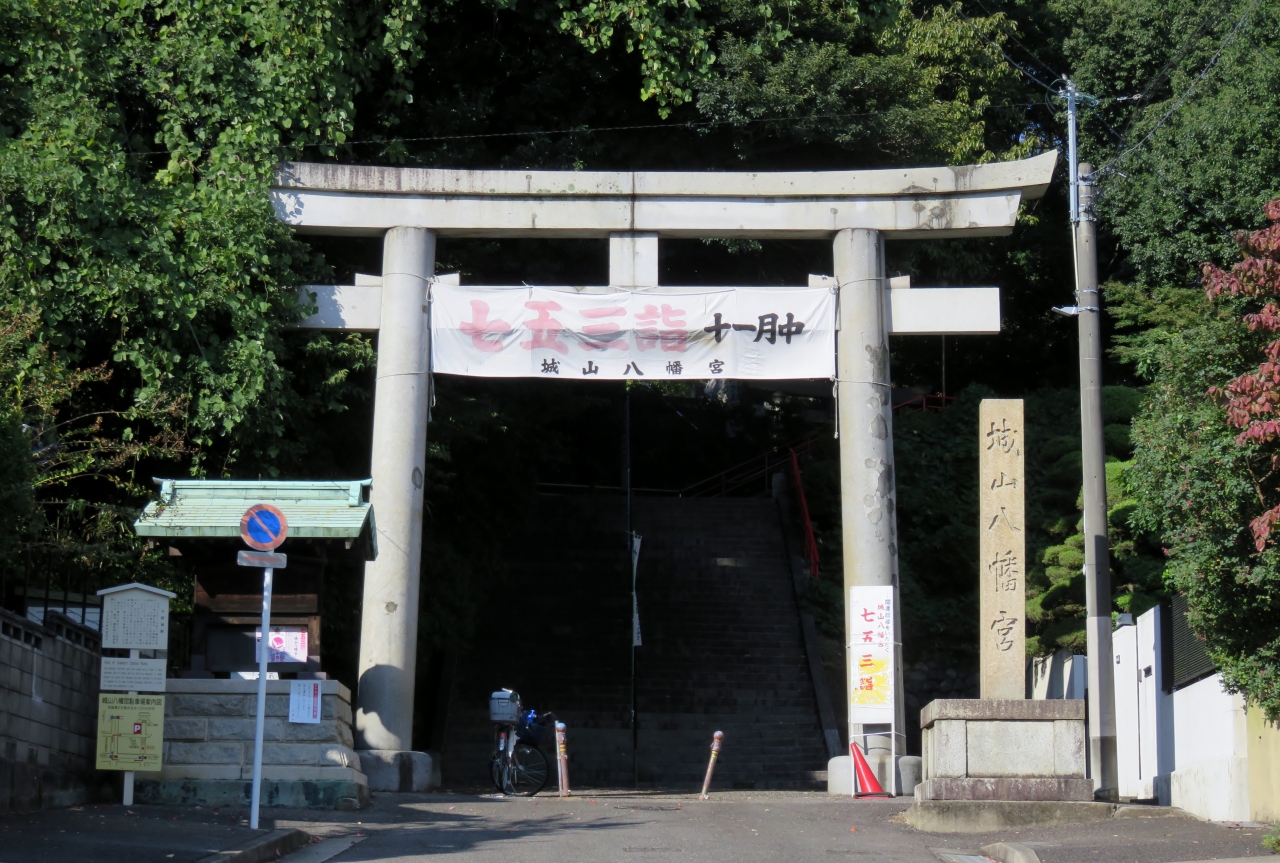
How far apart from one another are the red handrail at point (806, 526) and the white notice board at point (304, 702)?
43.1ft

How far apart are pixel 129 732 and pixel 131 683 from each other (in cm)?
44

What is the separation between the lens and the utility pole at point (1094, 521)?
15.3 metres

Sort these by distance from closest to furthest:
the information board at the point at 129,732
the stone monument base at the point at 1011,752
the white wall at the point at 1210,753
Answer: the stone monument base at the point at 1011,752, the white wall at the point at 1210,753, the information board at the point at 129,732

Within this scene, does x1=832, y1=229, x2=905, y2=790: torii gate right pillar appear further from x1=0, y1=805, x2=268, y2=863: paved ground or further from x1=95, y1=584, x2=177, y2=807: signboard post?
x1=0, y1=805, x2=268, y2=863: paved ground

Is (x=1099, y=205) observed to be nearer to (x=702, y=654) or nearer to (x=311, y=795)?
(x=702, y=654)

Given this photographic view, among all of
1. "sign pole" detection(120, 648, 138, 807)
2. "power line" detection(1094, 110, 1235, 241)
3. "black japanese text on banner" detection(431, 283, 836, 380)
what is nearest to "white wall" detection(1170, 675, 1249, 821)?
"black japanese text on banner" detection(431, 283, 836, 380)

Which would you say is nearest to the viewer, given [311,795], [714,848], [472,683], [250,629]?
[714,848]

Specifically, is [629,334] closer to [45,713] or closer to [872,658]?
[872,658]

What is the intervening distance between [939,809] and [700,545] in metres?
15.6

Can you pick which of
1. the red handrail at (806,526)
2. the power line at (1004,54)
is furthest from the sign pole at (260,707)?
the power line at (1004,54)

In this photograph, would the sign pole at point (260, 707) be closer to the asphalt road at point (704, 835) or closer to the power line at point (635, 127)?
the asphalt road at point (704, 835)

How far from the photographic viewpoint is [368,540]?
51.2 ft

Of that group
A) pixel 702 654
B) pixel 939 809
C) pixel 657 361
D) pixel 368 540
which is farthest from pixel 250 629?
pixel 702 654

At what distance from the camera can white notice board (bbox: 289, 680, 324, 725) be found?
1416 centimetres
